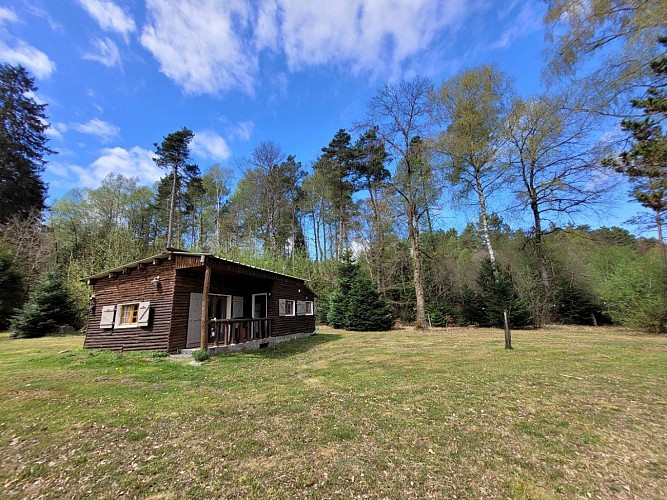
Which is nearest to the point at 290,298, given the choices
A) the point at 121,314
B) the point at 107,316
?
the point at 121,314

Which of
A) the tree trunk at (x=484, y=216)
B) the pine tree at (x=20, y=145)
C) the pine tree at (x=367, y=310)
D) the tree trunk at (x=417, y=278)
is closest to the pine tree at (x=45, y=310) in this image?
the pine tree at (x=20, y=145)

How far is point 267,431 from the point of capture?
3896mm

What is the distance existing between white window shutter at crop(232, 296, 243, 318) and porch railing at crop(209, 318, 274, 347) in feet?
3.65

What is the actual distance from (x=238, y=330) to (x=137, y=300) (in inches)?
146

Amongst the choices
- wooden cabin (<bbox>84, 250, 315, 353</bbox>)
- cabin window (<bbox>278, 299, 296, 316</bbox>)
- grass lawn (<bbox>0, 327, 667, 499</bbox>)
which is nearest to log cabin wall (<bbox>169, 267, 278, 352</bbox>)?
wooden cabin (<bbox>84, 250, 315, 353</bbox>)

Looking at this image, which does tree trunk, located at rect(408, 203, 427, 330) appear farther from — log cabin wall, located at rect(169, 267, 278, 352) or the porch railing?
the porch railing

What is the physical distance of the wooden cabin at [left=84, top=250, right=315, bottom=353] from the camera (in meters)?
9.70

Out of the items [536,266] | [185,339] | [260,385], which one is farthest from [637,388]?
[536,266]

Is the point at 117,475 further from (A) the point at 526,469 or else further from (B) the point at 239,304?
(B) the point at 239,304

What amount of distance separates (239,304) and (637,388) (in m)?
12.2

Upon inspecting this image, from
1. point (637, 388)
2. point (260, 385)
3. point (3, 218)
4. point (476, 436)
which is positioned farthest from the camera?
point (3, 218)

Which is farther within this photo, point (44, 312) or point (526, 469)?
point (44, 312)

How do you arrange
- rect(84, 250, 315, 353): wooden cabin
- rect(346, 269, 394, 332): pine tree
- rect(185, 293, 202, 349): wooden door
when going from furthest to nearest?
rect(346, 269, 394, 332): pine tree → rect(185, 293, 202, 349): wooden door → rect(84, 250, 315, 353): wooden cabin

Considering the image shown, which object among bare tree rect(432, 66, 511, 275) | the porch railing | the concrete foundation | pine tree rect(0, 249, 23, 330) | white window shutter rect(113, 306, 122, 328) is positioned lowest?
the concrete foundation
